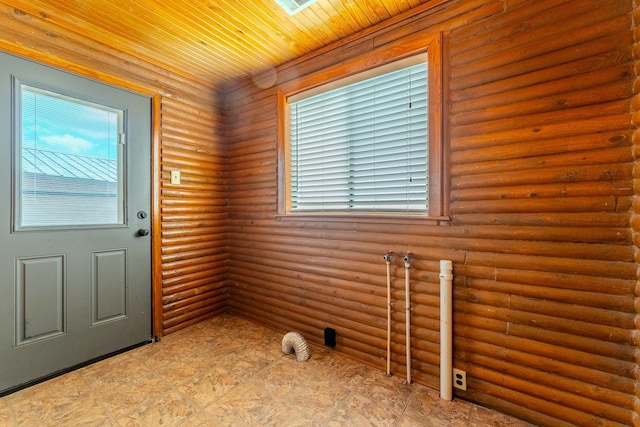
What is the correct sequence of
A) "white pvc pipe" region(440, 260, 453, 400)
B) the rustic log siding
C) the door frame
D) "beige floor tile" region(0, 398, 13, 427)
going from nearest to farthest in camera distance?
the rustic log siding < "beige floor tile" region(0, 398, 13, 427) < "white pvc pipe" region(440, 260, 453, 400) < the door frame

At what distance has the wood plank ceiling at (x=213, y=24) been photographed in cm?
185

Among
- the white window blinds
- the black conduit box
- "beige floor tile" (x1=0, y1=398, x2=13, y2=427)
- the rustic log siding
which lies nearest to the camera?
the rustic log siding

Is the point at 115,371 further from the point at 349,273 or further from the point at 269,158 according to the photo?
the point at 269,158

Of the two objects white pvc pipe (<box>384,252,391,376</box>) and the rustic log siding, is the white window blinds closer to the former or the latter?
the rustic log siding

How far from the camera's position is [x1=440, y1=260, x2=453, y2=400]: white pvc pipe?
5.65ft

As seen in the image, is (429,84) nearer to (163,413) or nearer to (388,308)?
(388,308)

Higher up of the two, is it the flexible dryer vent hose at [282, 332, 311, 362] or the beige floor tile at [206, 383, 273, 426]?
the flexible dryer vent hose at [282, 332, 311, 362]

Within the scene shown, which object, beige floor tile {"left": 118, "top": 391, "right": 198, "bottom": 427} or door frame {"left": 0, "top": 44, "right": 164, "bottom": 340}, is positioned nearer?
beige floor tile {"left": 118, "top": 391, "right": 198, "bottom": 427}

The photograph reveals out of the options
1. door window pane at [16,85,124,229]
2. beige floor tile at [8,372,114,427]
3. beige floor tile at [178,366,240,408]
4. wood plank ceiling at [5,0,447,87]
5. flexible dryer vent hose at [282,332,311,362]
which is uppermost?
wood plank ceiling at [5,0,447,87]

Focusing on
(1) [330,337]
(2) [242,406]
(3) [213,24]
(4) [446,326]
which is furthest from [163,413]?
(3) [213,24]

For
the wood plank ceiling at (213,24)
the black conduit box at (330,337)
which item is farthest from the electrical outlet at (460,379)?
the wood plank ceiling at (213,24)

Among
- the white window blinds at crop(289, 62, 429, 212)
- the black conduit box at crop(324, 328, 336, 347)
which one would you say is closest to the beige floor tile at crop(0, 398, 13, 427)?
the black conduit box at crop(324, 328, 336, 347)

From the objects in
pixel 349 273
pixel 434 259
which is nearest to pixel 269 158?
pixel 349 273

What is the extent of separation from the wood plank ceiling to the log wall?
122 millimetres
